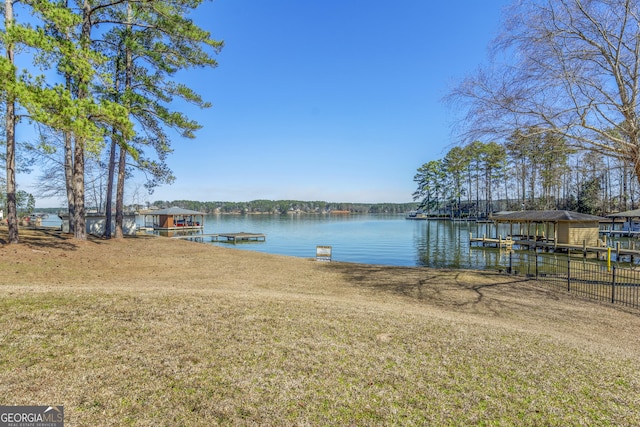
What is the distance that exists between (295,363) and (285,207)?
15960 cm

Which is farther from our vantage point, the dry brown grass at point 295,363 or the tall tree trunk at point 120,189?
the tall tree trunk at point 120,189

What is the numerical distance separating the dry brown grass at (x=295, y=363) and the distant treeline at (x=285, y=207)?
462 feet

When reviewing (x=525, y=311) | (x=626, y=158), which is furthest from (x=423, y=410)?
(x=626, y=158)

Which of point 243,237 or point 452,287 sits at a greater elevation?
point 452,287

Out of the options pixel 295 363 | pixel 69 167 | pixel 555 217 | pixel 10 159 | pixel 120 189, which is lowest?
pixel 295 363

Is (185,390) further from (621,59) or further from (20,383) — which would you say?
(621,59)

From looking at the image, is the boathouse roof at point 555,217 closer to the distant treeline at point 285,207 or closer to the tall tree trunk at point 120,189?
the tall tree trunk at point 120,189

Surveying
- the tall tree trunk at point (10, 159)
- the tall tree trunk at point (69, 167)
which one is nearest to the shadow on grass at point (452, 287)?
the tall tree trunk at point (10, 159)

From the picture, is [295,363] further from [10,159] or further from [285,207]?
[285,207]

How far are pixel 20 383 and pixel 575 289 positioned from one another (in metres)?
12.8

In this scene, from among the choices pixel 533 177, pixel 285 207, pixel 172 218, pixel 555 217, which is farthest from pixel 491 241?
pixel 285 207

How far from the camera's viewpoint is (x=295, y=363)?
350 centimetres

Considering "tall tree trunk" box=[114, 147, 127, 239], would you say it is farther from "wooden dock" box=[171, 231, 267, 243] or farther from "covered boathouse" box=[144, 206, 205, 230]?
"covered boathouse" box=[144, 206, 205, 230]

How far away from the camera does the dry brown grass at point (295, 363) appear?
271 cm
